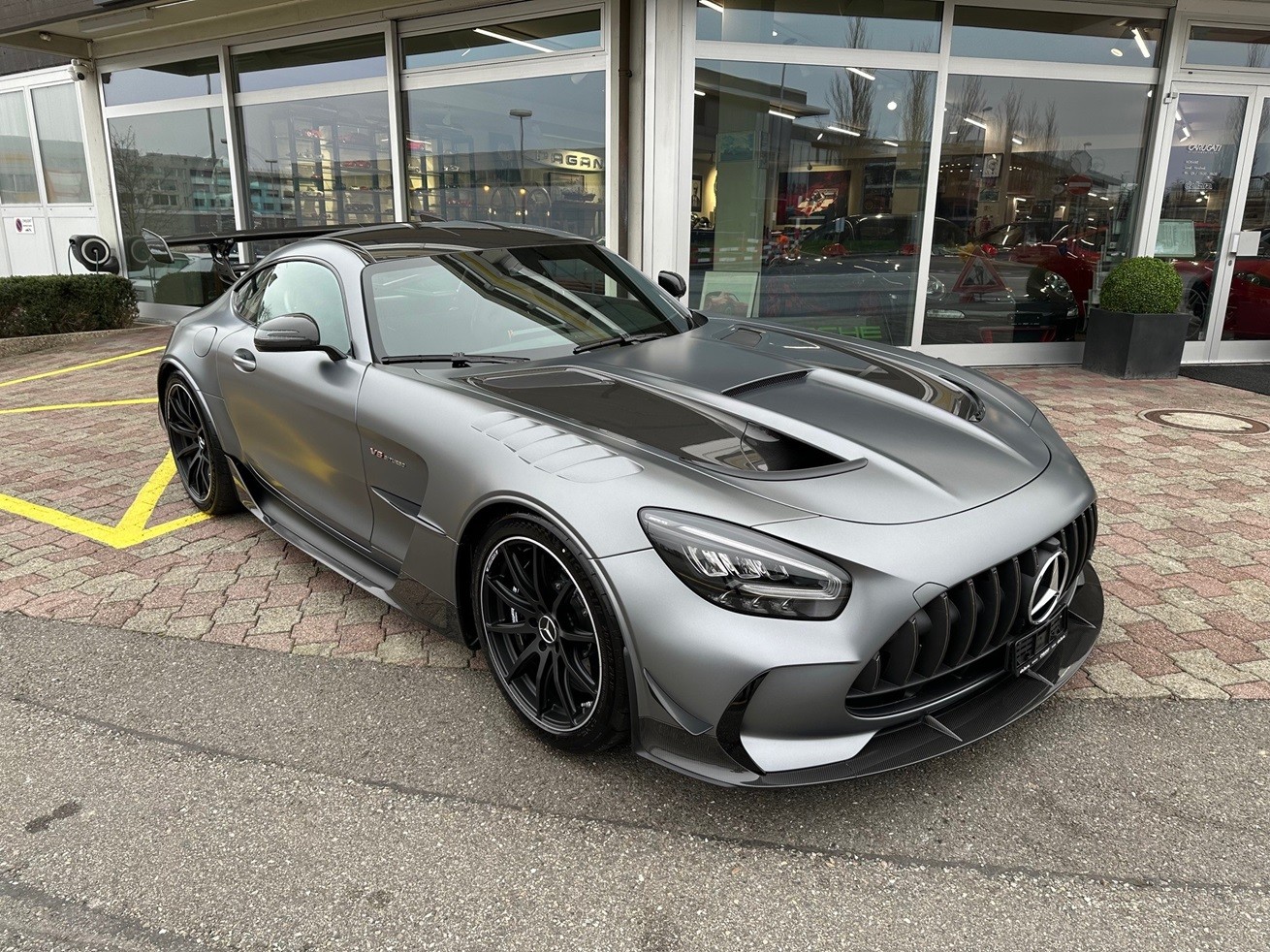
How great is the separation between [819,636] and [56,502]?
462 cm

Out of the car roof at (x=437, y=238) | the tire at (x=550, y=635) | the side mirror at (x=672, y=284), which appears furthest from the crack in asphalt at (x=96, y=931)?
the side mirror at (x=672, y=284)

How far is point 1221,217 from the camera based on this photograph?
8.57m

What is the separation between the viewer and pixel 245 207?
11070 millimetres

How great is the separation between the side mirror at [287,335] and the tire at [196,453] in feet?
4.26

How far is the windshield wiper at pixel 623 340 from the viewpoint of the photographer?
335 centimetres

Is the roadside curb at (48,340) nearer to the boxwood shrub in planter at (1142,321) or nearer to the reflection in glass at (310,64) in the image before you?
Answer: the reflection in glass at (310,64)

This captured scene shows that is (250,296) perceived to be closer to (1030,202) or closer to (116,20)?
(1030,202)

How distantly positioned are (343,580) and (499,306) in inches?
56.3

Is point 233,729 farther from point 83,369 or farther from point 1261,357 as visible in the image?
point 1261,357

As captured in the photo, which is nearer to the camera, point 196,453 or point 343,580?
point 343,580

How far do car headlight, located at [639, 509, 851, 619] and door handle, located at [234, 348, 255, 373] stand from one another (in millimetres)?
2460

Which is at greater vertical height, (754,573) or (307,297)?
→ (307,297)

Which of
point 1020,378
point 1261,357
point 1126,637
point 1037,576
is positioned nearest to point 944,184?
point 1020,378

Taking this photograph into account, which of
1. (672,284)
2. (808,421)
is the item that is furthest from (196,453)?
(808,421)
